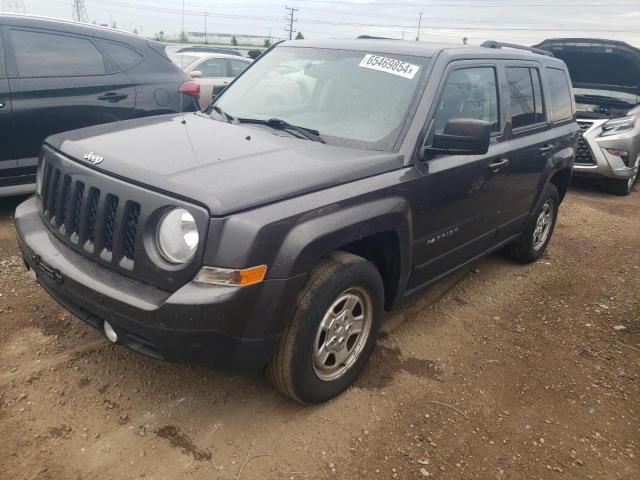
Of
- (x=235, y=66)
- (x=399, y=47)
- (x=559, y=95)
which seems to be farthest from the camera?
(x=235, y=66)

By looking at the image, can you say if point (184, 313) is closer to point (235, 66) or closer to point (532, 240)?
point (532, 240)

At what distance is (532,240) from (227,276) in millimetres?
3708

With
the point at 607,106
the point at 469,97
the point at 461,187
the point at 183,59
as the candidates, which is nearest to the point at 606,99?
the point at 607,106

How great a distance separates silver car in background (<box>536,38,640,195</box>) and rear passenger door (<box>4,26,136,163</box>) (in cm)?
658

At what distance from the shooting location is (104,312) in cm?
246

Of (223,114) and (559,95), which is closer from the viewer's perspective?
(223,114)

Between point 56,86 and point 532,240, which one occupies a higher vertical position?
point 56,86

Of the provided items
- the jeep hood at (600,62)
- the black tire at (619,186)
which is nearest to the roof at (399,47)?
the black tire at (619,186)

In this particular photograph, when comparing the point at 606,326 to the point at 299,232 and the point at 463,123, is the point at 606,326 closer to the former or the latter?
the point at 463,123

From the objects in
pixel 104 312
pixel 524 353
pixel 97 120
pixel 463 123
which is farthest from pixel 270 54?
pixel 524 353

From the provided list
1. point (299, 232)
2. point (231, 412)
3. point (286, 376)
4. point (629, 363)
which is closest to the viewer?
point (299, 232)

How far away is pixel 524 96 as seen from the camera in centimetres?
439

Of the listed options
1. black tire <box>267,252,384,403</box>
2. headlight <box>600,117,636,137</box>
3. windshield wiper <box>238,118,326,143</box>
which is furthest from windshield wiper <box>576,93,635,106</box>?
black tire <box>267,252,384,403</box>

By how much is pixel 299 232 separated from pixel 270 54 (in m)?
2.21
